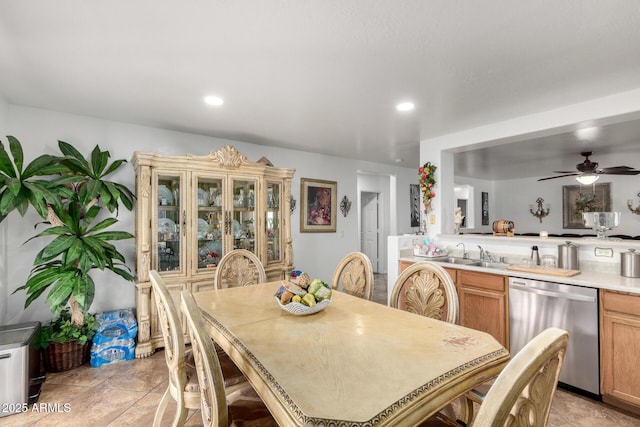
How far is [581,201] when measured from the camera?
7.25 meters

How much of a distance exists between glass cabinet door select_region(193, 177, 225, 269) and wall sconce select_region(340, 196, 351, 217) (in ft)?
7.78

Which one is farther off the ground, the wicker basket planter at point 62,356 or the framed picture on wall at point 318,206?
the framed picture on wall at point 318,206

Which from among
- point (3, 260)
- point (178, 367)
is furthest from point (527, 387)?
point (3, 260)

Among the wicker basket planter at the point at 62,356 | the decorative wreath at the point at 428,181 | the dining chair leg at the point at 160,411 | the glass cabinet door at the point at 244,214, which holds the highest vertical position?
the decorative wreath at the point at 428,181

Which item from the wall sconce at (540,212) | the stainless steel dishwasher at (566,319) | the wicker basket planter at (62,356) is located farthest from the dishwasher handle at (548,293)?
the wall sconce at (540,212)

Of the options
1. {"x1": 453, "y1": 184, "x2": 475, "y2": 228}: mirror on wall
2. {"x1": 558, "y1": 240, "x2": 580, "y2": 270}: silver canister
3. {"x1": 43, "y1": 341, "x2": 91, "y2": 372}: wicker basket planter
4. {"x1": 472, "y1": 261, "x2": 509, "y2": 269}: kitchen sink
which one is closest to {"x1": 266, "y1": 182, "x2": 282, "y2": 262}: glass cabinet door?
{"x1": 43, "y1": 341, "x2": 91, "y2": 372}: wicker basket planter

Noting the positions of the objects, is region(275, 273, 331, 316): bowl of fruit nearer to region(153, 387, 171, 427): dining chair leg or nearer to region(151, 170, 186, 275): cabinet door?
region(153, 387, 171, 427): dining chair leg

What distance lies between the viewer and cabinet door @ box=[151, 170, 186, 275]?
3213 millimetres

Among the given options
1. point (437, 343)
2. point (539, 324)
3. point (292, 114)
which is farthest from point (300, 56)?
point (539, 324)

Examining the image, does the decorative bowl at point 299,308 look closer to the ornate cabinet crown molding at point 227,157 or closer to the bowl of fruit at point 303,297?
the bowl of fruit at point 303,297

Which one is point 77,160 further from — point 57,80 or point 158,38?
point 158,38

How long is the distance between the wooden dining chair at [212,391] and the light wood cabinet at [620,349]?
246cm

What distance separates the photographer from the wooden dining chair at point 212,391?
1.00 m

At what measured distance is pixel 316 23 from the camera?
1666 millimetres
